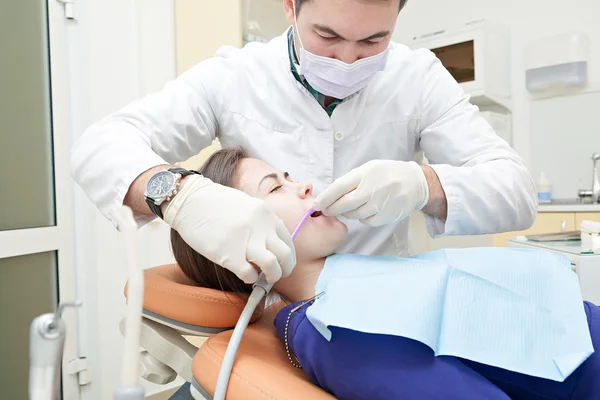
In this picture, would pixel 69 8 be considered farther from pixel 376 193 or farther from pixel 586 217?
pixel 586 217

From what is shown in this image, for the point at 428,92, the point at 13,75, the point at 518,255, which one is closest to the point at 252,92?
the point at 428,92

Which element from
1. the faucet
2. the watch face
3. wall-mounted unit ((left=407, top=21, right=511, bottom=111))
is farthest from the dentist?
the faucet

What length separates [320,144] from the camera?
4.46 ft

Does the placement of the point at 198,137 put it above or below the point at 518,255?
above

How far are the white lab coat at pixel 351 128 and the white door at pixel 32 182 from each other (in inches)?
44.4

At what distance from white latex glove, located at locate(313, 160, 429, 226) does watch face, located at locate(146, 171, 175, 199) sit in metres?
0.32

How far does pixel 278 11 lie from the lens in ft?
9.93

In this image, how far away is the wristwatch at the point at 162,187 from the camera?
964mm

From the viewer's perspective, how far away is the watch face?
97 centimetres

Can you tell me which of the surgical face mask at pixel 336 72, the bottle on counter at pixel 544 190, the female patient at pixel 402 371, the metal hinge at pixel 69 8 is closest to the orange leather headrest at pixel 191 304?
the female patient at pixel 402 371

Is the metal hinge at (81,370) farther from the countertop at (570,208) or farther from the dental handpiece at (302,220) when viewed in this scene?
the countertop at (570,208)

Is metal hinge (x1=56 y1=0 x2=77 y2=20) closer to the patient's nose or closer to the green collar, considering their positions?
the green collar

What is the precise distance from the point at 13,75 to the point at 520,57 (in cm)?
366

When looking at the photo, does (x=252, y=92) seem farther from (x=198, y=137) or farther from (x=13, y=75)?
(x=13, y=75)
